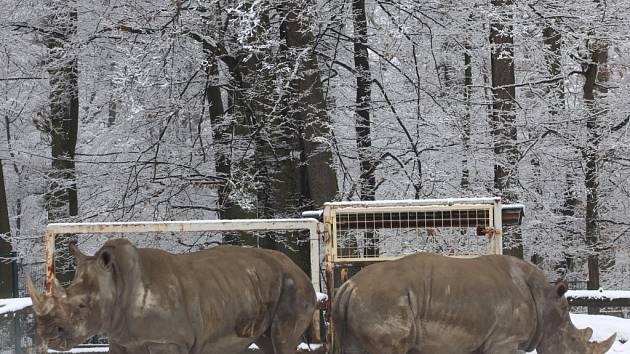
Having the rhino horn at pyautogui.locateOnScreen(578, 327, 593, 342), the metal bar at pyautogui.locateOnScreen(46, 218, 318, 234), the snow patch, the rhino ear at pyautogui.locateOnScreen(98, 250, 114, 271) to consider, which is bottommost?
the rhino horn at pyautogui.locateOnScreen(578, 327, 593, 342)

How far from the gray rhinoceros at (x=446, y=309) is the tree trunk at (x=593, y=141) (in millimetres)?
11606

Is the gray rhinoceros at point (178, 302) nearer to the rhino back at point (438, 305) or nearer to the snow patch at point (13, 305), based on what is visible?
the rhino back at point (438, 305)

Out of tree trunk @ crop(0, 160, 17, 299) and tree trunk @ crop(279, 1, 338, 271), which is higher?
tree trunk @ crop(279, 1, 338, 271)

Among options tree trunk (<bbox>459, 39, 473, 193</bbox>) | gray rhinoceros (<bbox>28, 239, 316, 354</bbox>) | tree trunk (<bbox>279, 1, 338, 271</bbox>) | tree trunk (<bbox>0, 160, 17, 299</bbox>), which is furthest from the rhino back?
tree trunk (<bbox>0, 160, 17, 299</bbox>)

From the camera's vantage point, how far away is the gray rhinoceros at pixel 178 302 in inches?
242

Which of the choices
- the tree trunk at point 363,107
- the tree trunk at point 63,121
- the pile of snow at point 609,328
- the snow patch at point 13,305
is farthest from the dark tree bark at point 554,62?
the snow patch at point 13,305

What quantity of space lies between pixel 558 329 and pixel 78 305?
12.4ft

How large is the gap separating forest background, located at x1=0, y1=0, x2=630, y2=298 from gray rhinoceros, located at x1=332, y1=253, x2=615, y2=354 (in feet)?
22.8

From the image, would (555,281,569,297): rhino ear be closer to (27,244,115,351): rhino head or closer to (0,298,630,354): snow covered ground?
(0,298,630,354): snow covered ground

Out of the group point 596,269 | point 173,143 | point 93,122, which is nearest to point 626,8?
point 596,269

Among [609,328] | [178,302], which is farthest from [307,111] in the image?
[178,302]

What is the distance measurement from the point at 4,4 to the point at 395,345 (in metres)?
14.6

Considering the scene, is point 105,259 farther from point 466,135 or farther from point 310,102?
point 466,135

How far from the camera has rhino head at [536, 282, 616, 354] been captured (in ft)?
24.4
